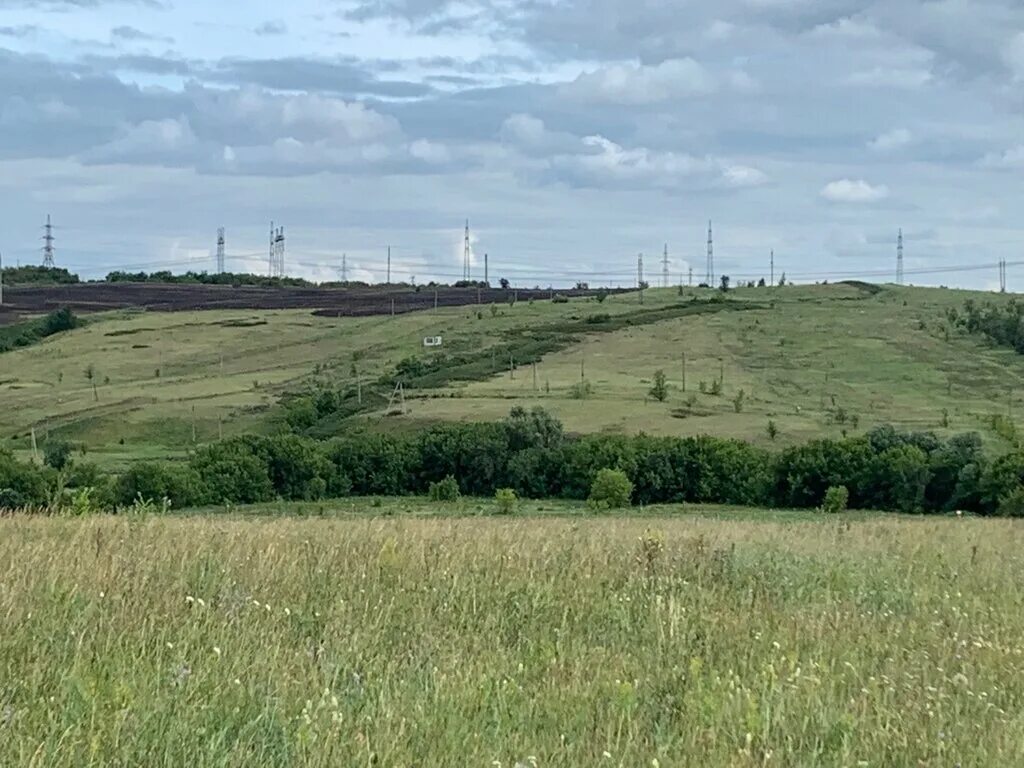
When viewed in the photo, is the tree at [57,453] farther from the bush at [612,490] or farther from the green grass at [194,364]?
the bush at [612,490]

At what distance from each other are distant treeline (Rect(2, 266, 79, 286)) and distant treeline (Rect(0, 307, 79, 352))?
140 feet

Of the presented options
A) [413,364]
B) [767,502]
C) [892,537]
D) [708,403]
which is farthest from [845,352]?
[892,537]

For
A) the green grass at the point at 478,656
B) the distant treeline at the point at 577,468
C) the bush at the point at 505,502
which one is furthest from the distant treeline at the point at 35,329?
the green grass at the point at 478,656

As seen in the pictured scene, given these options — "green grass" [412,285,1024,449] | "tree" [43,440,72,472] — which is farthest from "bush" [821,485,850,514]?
"tree" [43,440,72,472]

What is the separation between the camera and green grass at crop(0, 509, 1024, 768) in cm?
503

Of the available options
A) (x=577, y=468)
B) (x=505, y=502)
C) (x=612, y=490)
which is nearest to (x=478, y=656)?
(x=505, y=502)

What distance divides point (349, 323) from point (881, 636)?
108 m

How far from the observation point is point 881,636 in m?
7.40

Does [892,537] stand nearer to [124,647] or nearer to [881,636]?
[881,636]

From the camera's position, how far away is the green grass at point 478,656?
503cm

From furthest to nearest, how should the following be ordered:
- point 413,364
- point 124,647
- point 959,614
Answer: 1. point 413,364
2. point 959,614
3. point 124,647

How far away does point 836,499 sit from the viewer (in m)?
50.3

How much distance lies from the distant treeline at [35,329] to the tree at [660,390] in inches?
2423

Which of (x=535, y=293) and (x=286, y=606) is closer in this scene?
(x=286, y=606)
